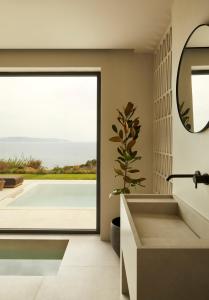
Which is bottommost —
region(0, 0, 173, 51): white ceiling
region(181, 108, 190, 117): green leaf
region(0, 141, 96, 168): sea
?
region(0, 141, 96, 168): sea

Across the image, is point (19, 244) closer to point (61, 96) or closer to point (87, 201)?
point (87, 201)

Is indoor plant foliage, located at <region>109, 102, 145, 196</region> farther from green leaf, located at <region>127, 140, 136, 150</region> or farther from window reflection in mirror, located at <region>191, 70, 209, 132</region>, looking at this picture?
window reflection in mirror, located at <region>191, 70, 209, 132</region>

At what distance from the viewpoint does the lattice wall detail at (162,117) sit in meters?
Answer: 2.76

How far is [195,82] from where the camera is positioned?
1.54m

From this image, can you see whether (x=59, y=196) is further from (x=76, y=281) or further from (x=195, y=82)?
(x=195, y=82)

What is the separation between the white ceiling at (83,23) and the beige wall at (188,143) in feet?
1.47

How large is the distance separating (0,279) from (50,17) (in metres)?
2.51

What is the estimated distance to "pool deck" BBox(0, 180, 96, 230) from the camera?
3.94 metres

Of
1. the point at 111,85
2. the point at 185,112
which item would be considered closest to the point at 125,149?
the point at 111,85

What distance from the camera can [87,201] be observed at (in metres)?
4.02

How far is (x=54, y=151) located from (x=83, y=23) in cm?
171

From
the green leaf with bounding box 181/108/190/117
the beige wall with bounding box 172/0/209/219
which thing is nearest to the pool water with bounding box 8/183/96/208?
the beige wall with bounding box 172/0/209/219

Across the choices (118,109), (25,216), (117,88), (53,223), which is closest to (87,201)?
(53,223)

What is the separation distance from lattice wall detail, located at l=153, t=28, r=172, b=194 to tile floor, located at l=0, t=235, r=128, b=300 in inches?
39.4
